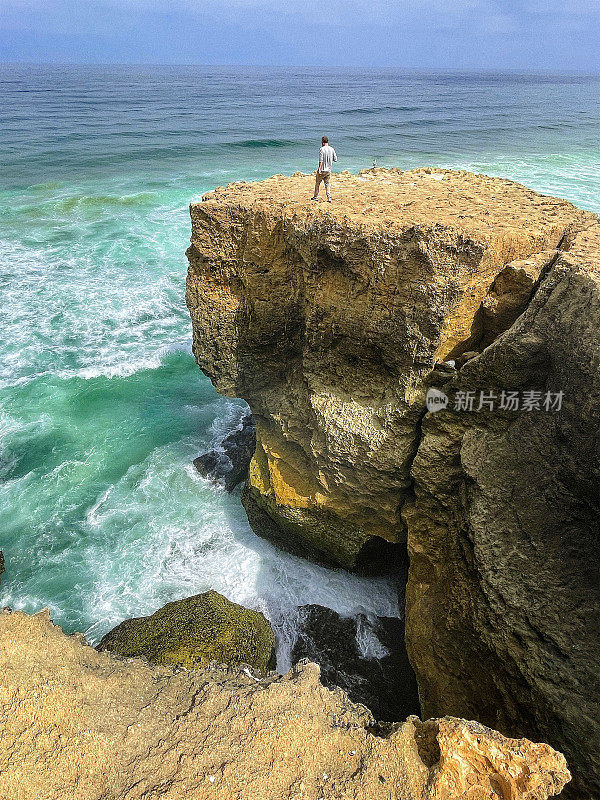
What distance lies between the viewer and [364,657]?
294 inches

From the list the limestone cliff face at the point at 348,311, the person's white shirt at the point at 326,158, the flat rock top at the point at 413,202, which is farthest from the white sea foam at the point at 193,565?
the person's white shirt at the point at 326,158

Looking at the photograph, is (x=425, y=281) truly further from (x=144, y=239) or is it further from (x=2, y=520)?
(x=144, y=239)

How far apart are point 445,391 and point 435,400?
0.20 meters

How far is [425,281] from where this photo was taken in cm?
579

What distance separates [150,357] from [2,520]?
597 cm

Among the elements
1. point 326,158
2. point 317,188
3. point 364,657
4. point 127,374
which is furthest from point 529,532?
point 127,374

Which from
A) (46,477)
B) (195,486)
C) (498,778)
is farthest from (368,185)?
(46,477)

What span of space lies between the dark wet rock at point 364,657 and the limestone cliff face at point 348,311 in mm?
984

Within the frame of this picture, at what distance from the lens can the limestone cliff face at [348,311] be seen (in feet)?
19.3

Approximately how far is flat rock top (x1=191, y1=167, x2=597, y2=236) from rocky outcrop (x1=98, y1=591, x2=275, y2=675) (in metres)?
5.43

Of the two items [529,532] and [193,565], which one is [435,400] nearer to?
[529,532]

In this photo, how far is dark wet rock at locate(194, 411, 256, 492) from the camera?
10.5 metres

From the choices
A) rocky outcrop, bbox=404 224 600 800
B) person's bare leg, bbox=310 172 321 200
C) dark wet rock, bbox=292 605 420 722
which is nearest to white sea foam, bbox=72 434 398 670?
dark wet rock, bbox=292 605 420 722

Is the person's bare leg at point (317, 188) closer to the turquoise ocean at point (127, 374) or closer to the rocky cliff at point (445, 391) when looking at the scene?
the rocky cliff at point (445, 391)
